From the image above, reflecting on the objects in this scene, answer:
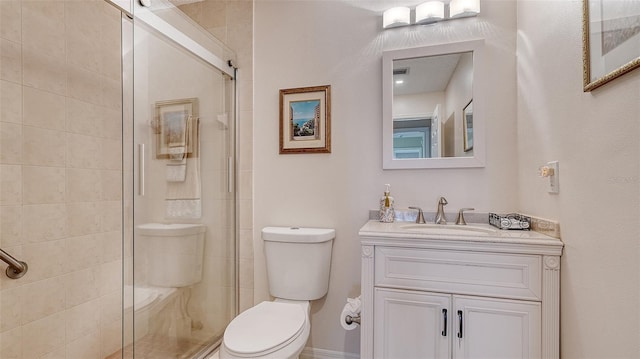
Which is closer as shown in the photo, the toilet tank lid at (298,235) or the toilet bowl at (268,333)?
the toilet bowl at (268,333)

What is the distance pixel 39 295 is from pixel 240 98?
4.77 ft

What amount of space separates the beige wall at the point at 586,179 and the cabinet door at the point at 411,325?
16.8 inches

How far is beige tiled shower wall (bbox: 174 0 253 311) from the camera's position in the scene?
1.93 metres

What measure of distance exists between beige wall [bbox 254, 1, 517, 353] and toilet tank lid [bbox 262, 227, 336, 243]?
10 cm

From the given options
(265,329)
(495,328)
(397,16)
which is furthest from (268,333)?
(397,16)

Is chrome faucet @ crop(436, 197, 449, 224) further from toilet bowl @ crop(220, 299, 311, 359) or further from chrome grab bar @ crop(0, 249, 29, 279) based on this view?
chrome grab bar @ crop(0, 249, 29, 279)

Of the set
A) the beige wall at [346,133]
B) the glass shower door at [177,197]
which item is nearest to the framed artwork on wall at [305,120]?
the beige wall at [346,133]

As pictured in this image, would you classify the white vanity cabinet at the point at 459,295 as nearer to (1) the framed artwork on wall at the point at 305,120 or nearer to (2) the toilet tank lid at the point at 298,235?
(2) the toilet tank lid at the point at 298,235

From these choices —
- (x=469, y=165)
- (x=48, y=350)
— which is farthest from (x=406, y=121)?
(x=48, y=350)

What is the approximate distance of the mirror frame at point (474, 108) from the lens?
158 centimetres

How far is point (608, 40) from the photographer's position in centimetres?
85

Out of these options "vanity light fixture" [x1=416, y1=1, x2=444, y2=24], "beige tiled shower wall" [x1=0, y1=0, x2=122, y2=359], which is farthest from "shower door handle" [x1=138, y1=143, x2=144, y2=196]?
"vanity light fixture" [x1=416, y1=1, x2=444, y2=24]

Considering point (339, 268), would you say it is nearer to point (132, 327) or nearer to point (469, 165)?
point (469, 165)

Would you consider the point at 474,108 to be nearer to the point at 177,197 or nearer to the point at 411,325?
the point at 411,325
